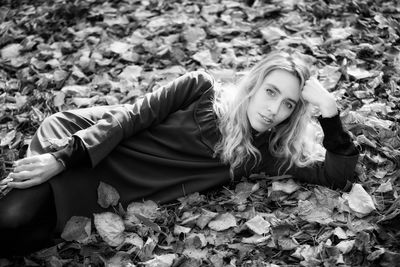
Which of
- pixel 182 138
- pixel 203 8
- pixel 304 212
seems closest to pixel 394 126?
pixel 304 212

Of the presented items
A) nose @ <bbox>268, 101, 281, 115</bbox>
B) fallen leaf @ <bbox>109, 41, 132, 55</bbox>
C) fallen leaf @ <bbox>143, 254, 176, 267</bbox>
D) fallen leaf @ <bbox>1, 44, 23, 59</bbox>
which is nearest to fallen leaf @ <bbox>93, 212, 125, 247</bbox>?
fallen leaf @ <bbox>143, 254, 176, 267</bbox>

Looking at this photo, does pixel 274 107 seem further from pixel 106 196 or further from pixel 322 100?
pixel 106 196

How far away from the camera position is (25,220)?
1.89 meters

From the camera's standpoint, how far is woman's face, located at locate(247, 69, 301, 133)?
81.6 inches

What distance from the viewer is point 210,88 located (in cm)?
232

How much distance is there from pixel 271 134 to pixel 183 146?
0.46 m

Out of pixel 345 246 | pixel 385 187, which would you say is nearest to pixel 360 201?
pixel 385 187

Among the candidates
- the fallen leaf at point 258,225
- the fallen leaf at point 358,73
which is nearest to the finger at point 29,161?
the fallen leaf at point 258,225

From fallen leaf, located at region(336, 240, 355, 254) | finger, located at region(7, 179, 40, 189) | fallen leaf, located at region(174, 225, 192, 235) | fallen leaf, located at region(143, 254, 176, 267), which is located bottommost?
fallen leaf, located at region(174, 225, 192, 235)

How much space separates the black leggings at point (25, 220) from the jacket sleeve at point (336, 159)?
1.28 m

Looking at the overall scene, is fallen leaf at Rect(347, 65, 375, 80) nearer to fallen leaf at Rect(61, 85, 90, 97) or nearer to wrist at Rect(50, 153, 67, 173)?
fallen leaf at Rect(61, 85, 90, 97)

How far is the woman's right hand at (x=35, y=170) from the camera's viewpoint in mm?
1916

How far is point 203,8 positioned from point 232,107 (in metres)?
1.75

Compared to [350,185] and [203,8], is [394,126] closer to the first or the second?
[350,185]
